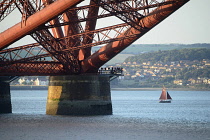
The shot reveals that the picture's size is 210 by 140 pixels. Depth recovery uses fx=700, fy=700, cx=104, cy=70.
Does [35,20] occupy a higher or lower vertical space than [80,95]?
higher

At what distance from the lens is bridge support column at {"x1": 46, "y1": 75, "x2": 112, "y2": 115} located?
320 feet

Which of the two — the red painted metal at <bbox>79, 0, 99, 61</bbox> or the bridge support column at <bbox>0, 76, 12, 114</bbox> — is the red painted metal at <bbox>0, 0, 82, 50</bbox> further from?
the bridge support column at <bbox>0, 76, 12, 114</bbox>

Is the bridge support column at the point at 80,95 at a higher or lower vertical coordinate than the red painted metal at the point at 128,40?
lower

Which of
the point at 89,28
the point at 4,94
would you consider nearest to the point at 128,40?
the point at 89,28

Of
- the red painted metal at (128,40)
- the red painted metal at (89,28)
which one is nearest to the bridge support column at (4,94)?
the red painted metal at (89,28)

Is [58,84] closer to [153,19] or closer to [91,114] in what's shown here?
[91,114]

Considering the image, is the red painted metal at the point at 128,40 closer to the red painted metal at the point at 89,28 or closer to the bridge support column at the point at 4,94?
the red painted metal at the point at 89,28

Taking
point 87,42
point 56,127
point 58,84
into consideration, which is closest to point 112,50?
point 87,42

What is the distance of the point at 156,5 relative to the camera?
8219cm

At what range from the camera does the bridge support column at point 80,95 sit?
320 feet

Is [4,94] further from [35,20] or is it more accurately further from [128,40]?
[35,20]

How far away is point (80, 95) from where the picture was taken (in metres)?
97.6

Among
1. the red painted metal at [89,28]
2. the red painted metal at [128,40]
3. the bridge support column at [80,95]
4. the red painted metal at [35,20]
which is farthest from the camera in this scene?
the bridge support column at [80,95]

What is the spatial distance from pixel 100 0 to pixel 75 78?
67.8ft
